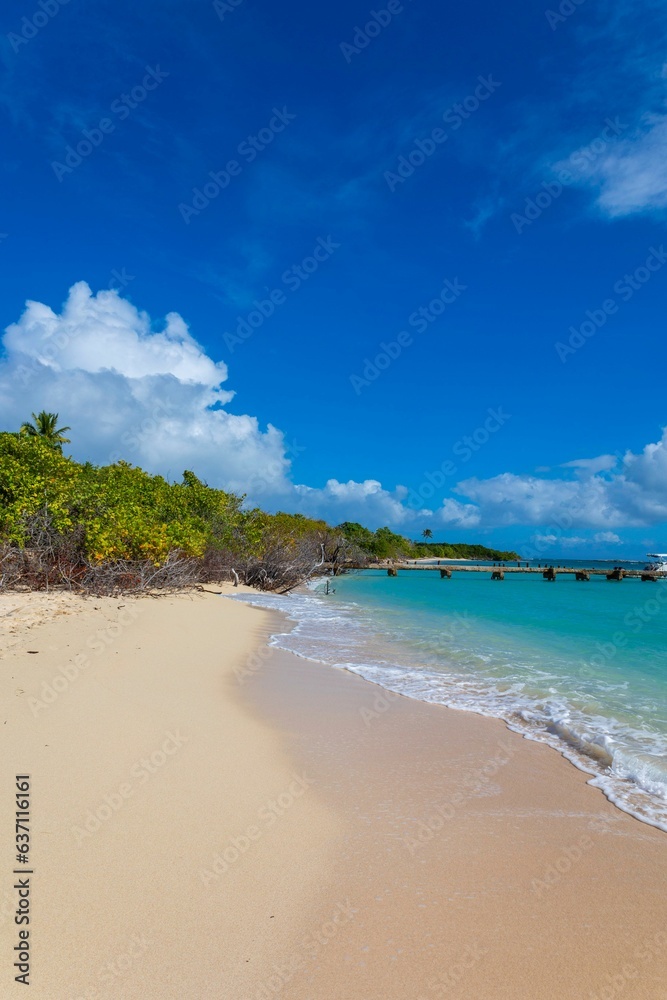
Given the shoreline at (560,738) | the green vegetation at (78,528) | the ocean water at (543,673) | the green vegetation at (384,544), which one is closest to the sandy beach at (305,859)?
the shoreline at (560,738)

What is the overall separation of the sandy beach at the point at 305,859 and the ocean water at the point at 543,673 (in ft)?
2.13

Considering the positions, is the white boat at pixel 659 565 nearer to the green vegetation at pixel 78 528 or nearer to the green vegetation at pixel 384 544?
the green vegetation at pixel 384 544

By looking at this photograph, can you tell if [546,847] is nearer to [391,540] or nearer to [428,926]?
[428,926]

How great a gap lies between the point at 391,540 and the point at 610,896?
82.2 m

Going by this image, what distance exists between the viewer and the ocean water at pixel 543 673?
606 centimetres

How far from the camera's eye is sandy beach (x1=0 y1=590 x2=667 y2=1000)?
2607 millimetres

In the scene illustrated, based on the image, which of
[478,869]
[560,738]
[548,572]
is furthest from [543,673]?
[548,572]

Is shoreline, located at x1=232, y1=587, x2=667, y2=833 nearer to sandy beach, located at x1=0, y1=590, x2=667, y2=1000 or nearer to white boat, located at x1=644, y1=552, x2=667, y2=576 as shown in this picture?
sandy beach, located at x1=0, y1=590, x2=667, y2=1000

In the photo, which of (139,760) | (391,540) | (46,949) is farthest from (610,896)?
(391,540)

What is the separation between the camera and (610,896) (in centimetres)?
339

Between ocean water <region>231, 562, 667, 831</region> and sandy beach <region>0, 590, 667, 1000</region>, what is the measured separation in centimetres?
65

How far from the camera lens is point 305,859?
3605 mm

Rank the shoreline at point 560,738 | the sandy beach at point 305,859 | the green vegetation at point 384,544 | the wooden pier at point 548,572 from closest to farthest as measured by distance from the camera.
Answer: the sandy beach at point 305,859 < the shoreline at point 560,738 < the wooden pier at point 548,572 < the green vegetation at point 384,544

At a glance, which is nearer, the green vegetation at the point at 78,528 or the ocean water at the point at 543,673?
the ocean water at the point at 543,673
